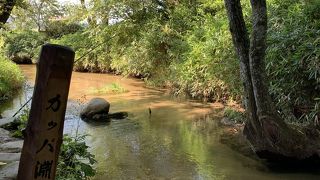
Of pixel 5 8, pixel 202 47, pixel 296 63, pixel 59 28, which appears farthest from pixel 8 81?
pixel 59 28

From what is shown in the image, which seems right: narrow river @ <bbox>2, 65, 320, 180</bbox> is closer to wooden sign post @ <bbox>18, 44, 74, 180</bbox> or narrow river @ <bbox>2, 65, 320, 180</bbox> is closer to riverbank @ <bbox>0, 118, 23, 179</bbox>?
riverbank @ <bbox>0, 118, 23, 179</bbox>

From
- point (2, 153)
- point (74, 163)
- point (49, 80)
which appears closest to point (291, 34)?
point (74, 163)

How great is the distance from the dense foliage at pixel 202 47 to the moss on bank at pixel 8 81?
6.68 ft

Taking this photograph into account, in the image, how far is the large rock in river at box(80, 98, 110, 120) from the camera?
9.97 meters

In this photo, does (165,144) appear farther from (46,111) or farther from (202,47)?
(46,111)

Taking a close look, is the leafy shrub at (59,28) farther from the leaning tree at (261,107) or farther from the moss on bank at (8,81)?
the leaning tree at (261,107)

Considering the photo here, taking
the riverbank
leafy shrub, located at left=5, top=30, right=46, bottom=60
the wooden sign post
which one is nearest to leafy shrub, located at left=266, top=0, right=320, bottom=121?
the riverbank

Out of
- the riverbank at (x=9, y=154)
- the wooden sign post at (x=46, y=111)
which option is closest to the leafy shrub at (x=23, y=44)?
the riverbank at (x=9, y=154)

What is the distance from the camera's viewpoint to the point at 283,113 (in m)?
7.03

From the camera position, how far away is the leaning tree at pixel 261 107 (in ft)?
18.2

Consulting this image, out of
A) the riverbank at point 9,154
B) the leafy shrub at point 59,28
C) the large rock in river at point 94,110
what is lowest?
the riverbank at point 9,154

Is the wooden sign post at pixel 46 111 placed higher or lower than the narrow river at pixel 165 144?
higher

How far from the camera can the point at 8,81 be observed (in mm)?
13406

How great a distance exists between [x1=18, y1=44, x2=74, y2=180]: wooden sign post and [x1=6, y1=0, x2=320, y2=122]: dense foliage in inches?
→ 134
